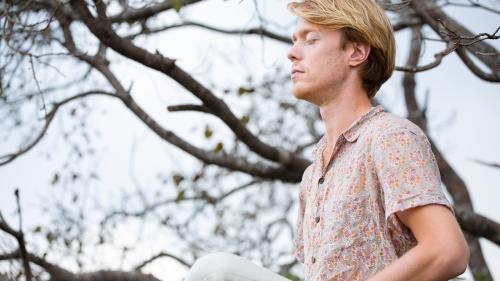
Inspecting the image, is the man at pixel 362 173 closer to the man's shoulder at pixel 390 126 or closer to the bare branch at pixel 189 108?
the man's shoulder at pixel 390 126

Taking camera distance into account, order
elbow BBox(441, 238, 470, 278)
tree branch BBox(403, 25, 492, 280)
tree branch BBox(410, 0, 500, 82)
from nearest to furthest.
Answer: elbow BBox(441, 238, 470, 278), tree branch BBox(410, 0, 500, 82), tree branch BBox(403, 25, 492, 280)

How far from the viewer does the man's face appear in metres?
2.69

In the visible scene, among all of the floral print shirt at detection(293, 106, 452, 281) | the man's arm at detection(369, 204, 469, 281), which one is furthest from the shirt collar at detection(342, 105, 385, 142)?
the man's arm at detection(369, 204, 469, 281)

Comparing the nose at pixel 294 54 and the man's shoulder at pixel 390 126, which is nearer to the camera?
the man's shoulder at pixel 390 126

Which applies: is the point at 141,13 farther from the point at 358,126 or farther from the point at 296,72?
the point at 358,126

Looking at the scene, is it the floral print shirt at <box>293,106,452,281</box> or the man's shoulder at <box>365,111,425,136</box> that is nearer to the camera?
the floral print shirt at <box>293,106,452,281</box>

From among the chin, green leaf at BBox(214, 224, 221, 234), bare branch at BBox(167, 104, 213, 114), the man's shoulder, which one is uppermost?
bare branch at BBox(167, 104, 213, 114)

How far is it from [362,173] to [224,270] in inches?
19.5

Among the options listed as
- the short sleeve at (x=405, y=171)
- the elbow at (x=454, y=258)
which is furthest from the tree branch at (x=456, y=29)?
the elbow at (x=454, y=258)

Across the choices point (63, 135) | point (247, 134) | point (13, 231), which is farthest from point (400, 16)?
point (13, 231)

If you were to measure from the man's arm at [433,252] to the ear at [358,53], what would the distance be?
70cm

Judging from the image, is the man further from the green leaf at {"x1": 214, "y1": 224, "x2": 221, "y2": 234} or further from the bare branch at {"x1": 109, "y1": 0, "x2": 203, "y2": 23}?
the green leaf at {"x1": 214, "y1": 224, "x2": 221, "y2": 234}

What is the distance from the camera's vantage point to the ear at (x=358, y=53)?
2709 mm

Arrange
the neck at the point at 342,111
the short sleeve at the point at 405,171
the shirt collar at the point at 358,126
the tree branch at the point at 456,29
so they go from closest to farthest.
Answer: the short sleeve at the point at 405,171 < the shirt collar at the point at 358,126 < the neck at the point at 342,111 < the tree branch at the point at 456,29
